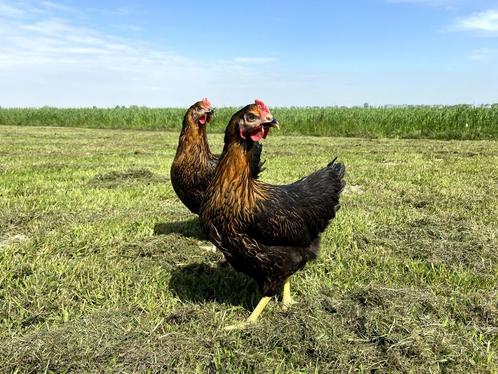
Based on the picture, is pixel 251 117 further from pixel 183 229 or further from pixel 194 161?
pixel 183 229

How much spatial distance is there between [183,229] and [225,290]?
5.59ft

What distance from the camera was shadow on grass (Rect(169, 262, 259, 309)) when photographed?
3.54 meters

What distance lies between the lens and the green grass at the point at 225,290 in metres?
2.59

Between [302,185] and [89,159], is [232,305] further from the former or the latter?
[89,159]

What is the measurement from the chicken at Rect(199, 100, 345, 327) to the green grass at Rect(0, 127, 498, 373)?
1.09ft

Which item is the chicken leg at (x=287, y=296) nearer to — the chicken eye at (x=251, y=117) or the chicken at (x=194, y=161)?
the chicken eye at (x=251, y=117)

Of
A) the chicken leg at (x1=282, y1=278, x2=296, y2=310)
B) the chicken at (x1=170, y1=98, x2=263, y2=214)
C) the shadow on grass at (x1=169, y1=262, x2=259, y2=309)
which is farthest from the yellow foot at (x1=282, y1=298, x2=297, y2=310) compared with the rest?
the chicken at (x1=170, y1=98, x2=263, y2=214)

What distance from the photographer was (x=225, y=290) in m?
3.72

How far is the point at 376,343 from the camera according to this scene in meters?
2.67

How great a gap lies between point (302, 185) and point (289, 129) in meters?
17.9

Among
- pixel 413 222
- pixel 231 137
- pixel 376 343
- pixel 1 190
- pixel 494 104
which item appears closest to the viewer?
pixel 376 343

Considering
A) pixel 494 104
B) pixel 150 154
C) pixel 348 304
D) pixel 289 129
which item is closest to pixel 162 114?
pixel 289 129

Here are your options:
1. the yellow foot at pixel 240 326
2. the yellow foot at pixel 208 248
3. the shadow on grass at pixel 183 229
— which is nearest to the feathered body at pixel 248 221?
the yellow foot at pixel 240 326

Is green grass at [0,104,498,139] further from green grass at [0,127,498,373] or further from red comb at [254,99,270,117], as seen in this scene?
red comb at [254,99,270,117]
